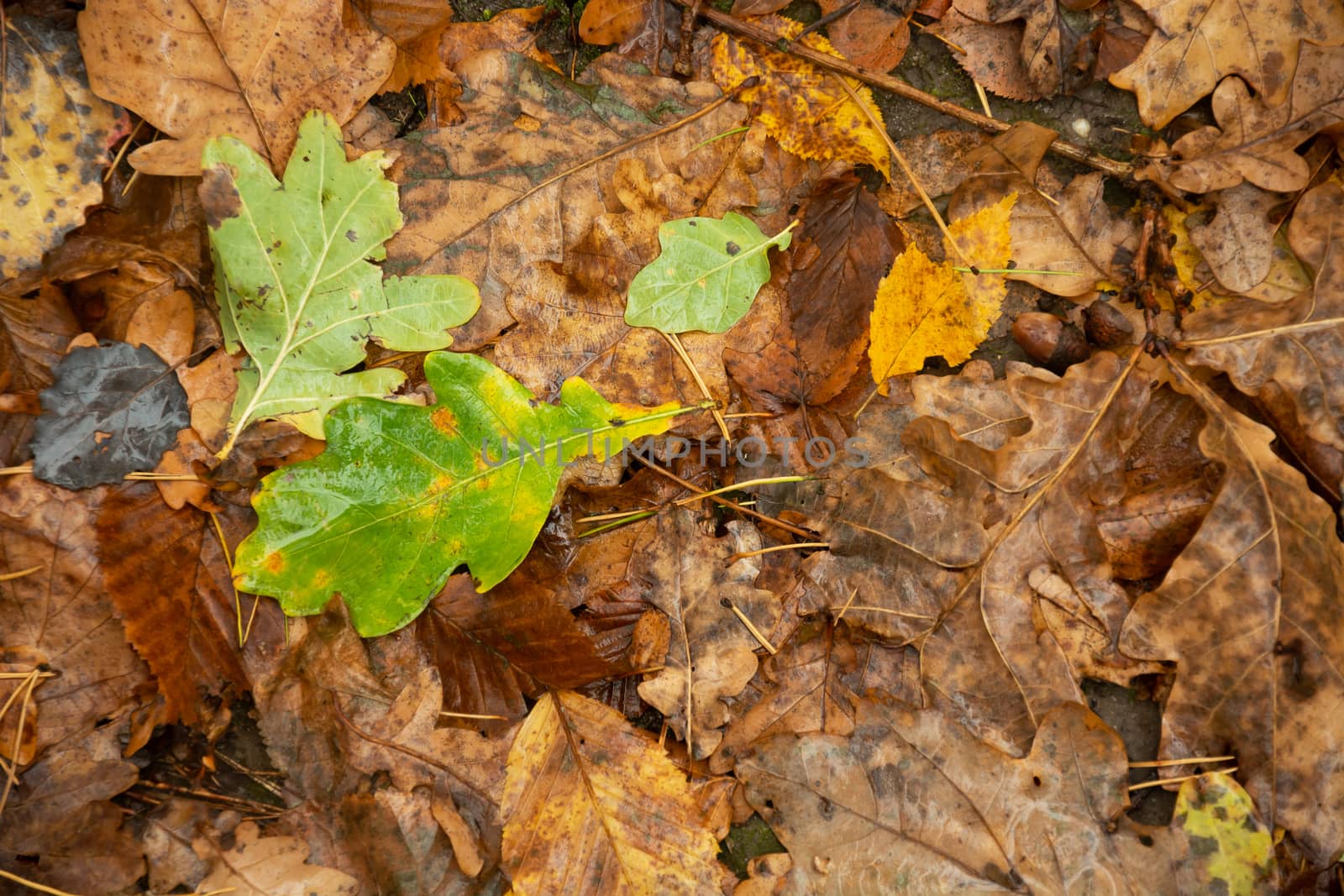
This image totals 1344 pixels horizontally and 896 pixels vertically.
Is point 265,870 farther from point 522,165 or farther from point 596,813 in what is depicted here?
point 522,165

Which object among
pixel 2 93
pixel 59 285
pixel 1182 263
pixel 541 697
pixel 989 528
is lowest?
pixel 541 697

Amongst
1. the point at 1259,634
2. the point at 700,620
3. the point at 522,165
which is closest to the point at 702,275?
the point at 522,165

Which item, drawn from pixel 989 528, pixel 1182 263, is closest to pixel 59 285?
pixel 989 528

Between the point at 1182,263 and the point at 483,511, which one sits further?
the point at 1182,263

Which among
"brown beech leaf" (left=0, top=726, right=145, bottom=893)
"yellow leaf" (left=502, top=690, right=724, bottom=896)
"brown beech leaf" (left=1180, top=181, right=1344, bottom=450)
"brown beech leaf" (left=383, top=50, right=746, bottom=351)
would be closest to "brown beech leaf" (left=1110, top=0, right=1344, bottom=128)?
"brown beech leaf" (left=1180, top=181, right=1344, bottom=450)

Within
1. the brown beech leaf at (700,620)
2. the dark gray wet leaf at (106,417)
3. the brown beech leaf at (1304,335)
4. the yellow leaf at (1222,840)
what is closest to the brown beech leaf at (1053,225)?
the brown beech leaf at (1304,335)

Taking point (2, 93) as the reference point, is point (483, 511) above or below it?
below

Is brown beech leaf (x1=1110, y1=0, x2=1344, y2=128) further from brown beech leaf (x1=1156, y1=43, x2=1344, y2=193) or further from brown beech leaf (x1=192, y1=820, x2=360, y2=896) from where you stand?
brown beech leaf (x1=192, y1=820, x2=360, y2=896)

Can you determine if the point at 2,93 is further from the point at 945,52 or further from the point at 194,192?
the point at 945,52
